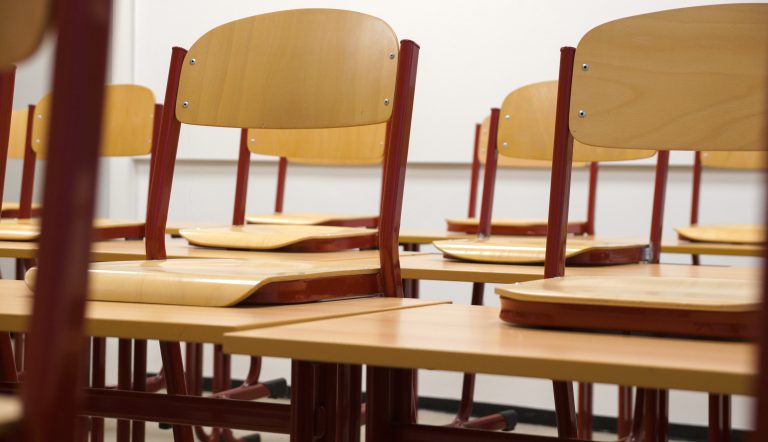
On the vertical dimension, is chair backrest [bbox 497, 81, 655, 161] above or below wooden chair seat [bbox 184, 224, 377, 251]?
above

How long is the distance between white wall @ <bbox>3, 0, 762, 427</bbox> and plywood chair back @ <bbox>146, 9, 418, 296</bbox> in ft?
7.73

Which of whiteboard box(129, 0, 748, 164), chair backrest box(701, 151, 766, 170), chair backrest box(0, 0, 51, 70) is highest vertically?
whiteboard box(129, 0, 748, 164)

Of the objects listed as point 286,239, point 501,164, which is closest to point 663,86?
point 286,239

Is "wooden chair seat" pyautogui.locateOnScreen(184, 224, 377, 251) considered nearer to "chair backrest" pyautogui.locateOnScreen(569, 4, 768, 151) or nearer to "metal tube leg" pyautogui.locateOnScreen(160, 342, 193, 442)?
"metal tube leg" pyautogui.locateOnScreen(160, 342, 193, 442)

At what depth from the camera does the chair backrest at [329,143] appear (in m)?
3.03

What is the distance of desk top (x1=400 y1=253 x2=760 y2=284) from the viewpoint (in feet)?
5.06

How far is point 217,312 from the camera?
962 millimetres

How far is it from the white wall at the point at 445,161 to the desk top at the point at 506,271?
6.04 ft

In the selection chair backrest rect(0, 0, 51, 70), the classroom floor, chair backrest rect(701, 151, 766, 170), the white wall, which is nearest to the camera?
chair backrest rect(0, 0, 51, 70)

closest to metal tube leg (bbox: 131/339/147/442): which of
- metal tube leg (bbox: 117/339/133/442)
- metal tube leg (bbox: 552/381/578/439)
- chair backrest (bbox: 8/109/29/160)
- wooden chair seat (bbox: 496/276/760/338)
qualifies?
metal tube leg (bbox: 117/339/133/442)

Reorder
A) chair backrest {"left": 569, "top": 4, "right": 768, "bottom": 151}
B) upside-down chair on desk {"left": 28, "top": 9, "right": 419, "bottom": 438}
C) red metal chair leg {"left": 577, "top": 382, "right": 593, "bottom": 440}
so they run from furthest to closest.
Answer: red metal chair leg {"left": 577, "top": 382, "right": 593, "bottom": 440} → upside-down chair on desk {"left": 28, "top": 9, "right": 419, "bottom": 438} → chair backrest {"left": 569, "top": 4, "right": 768, "bottom": 151}

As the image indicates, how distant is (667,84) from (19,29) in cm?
94

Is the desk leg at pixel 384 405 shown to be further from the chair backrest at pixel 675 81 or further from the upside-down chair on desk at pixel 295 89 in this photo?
the chair backrest at pixel 675 81

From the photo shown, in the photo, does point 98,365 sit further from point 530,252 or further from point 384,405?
point 384,405
